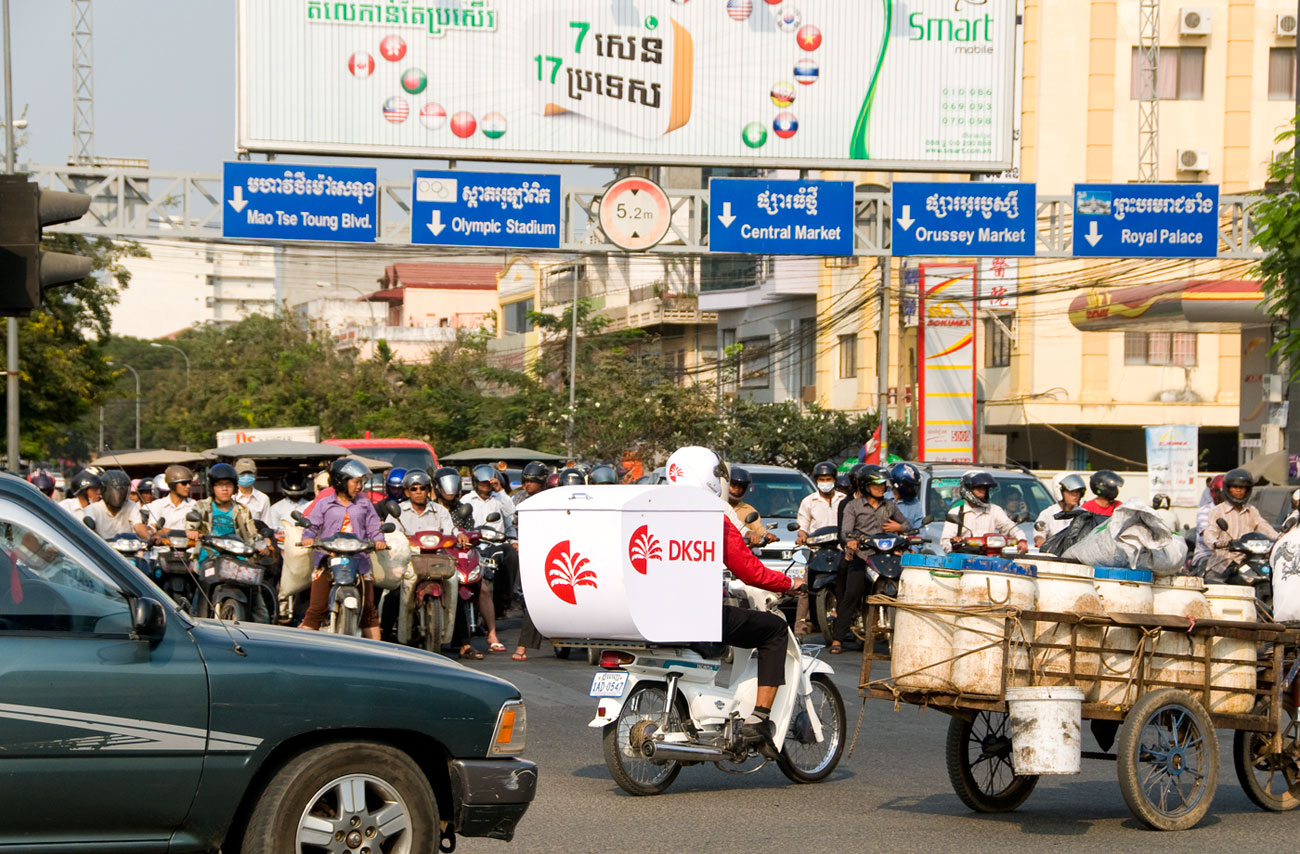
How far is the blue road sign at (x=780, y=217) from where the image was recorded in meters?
24.2

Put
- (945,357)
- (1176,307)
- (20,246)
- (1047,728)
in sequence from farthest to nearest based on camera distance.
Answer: (945,357)
(1176,307)
(20,246)
(1047,728)

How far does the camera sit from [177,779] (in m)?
5.50

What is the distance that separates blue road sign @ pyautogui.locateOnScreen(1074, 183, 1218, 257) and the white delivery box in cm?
1782

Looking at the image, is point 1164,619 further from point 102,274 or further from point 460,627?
point 102,274

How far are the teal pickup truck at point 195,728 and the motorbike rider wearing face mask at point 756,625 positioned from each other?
2801 millimetres

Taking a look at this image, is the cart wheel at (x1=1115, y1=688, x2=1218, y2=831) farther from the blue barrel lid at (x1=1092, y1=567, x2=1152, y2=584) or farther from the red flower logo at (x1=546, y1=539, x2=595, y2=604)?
the red flower logo at (x1=546, y1=539, x2=595, y2=604)

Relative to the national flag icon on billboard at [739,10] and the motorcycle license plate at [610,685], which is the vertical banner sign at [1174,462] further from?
the motorcycle license plate at [610,685]

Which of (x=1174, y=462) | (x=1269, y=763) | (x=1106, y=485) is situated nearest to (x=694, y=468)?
(x=1269, y=763)

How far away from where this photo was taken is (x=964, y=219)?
24.7 m

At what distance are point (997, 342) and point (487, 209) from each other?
2050 centimetres

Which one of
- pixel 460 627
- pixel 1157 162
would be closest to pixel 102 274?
pixel 1157 162

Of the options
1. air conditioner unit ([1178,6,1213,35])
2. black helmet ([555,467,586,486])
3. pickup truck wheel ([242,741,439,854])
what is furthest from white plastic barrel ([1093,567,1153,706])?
air conditioner unit ([1178,6,1213,35])

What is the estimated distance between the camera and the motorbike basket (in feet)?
49.1

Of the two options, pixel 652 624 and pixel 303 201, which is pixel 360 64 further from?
pixel 652 624
